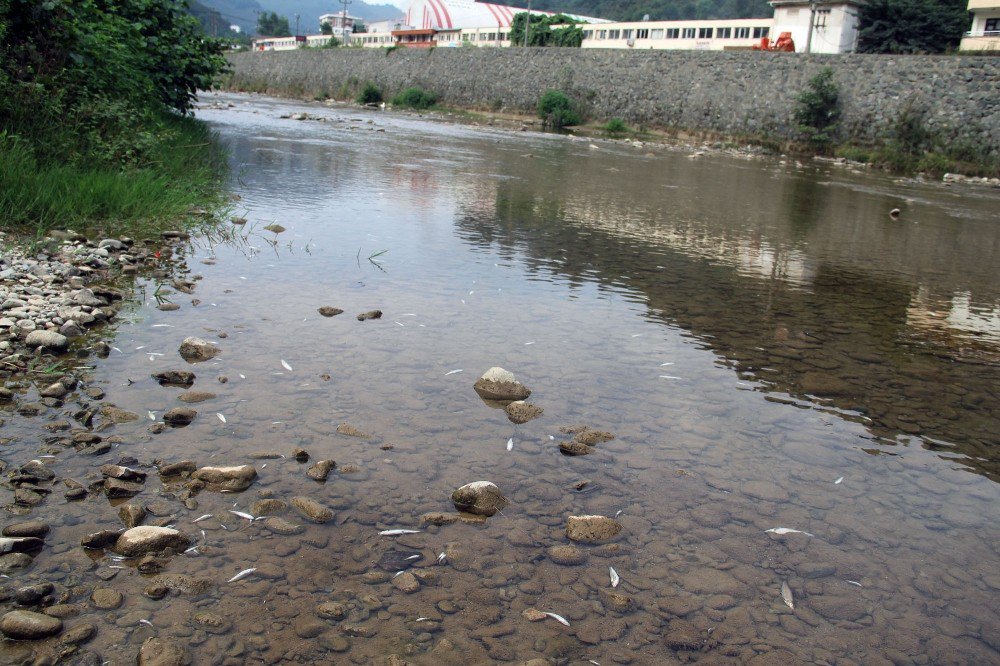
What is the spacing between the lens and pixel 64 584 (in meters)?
2.46

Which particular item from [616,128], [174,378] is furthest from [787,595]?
[616,128]

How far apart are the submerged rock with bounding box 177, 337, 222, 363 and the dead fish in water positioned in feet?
10.3

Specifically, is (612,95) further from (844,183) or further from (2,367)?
(2,367)

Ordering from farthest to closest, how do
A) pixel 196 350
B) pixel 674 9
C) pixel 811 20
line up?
pixel 674 9, pixel 811 20, pixel 196 350

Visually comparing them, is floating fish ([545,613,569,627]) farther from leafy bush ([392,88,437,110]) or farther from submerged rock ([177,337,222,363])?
leafy bush ([392,88,437,110])

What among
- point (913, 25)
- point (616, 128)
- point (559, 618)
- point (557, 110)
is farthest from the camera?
point (913, 25)

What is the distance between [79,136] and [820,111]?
85.3ft

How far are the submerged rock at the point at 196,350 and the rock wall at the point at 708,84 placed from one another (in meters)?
26.4

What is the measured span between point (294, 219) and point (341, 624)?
6.99 metres

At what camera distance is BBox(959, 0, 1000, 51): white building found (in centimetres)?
3284

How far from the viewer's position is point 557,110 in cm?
3756

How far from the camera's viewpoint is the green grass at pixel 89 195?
652 cm

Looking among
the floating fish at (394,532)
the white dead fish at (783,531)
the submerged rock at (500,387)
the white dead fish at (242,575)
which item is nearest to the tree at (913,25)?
the submerged rock at (500,387)

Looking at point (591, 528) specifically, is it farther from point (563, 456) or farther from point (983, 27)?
point (983, 27)
